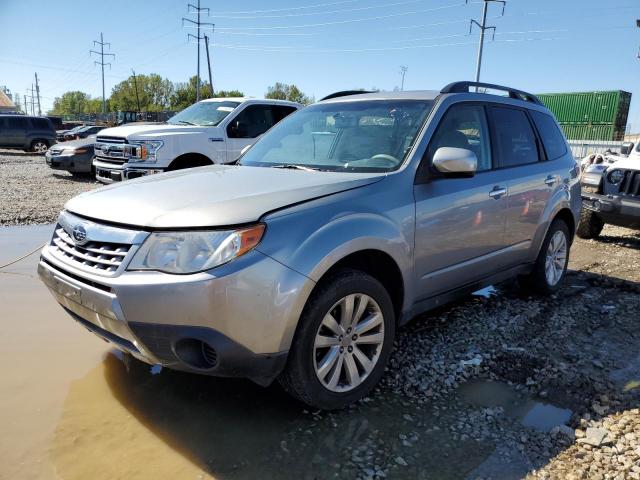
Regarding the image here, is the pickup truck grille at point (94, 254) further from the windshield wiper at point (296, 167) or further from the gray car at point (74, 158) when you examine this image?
the gray car at point (74, 158)

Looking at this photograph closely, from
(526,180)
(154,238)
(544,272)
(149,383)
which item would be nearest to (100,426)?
(149,383)

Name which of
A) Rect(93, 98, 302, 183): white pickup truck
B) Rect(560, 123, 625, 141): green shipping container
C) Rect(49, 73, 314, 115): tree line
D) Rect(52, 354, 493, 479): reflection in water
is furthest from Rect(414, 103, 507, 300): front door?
Rect(49, 73, 314, 115): tree line

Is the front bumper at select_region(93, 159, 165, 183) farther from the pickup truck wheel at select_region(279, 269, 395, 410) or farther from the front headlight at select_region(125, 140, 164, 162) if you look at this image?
the pickup truck wheel at select_region(279, 269, 395, 410)

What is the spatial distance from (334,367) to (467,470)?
2.67 ft

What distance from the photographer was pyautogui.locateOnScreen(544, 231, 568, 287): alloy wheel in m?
4.85

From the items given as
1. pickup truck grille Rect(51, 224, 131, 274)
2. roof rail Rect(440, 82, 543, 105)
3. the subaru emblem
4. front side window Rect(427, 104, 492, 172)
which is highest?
roof rail Rect(440, 82, 543, 105)

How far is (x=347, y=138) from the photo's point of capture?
366 centimetres

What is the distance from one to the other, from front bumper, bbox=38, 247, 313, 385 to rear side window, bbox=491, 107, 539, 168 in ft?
7.91

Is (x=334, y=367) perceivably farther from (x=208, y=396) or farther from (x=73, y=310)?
(x=73, y=310)

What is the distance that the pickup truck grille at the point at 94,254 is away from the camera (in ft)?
8.14

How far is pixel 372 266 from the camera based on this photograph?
10.2 ft

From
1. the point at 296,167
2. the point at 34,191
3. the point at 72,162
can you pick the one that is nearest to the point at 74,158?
the point at 72,162

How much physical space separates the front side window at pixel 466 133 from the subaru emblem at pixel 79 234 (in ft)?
6.89

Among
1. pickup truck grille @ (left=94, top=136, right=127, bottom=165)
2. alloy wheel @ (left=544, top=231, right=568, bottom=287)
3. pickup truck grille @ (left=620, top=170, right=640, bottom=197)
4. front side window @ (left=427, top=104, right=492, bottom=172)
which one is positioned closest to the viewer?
front side window @ (left=427, top=104, right=492, bottom=172)
